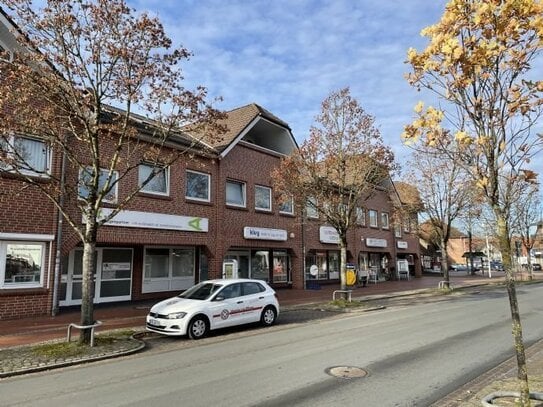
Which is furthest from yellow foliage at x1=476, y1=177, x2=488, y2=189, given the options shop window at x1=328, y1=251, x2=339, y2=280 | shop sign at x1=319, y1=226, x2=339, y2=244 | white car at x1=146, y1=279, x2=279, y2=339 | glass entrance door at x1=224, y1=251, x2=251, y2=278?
shop window at x1=328, y1=251, x2=339, y2=280

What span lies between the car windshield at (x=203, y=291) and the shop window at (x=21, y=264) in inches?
196

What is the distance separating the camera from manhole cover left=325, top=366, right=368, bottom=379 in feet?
23.6

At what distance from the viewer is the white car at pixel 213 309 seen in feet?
36.4

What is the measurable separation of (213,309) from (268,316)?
2.23 metres

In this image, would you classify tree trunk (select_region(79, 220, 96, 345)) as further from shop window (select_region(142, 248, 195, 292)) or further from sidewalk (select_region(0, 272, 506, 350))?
shop window (select_region(142, 248, 195, 292))

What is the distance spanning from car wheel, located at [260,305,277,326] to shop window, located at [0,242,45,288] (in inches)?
274

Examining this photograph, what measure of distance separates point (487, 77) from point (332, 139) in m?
13.9

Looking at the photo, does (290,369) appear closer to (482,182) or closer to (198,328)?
(198,328)

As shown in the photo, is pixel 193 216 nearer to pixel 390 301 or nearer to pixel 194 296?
pixel 194 296

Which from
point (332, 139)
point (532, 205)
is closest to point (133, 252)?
point (332, 139)

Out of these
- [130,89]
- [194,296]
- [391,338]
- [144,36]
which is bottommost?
[391,338]

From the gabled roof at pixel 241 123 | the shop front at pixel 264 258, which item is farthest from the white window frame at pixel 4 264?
the shop front at pixel 264 258

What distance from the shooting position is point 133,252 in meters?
18.4

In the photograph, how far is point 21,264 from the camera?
13.5 meters
